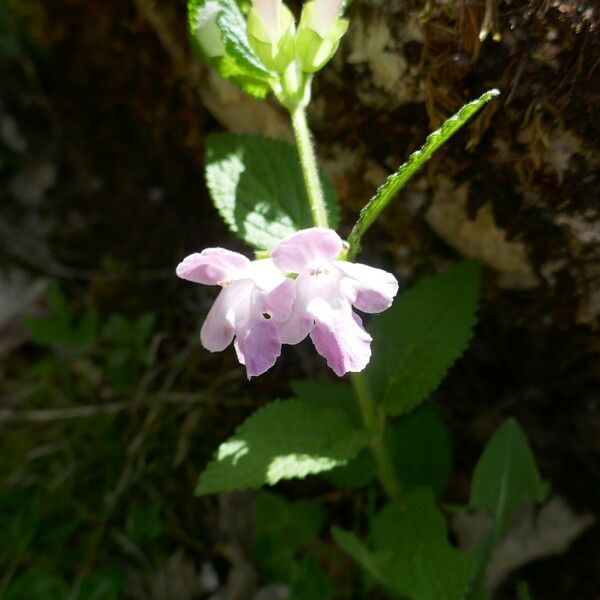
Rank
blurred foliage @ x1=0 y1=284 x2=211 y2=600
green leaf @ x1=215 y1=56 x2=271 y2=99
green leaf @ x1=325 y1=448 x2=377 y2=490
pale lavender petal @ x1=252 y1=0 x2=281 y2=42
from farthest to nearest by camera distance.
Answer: blurred foliage @ x1=0 y1=284 x2=211 y2=600 < green leaf @ x1=325 y1=448 x2=377 y2=490 < green leaf @ x1=215 y1=56 x2=271 y2=99 < pale lavender petal @ x1=252 y1=0 x2=281 y2=42

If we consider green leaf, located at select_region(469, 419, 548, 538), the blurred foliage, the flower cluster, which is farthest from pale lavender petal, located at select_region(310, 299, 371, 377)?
the blurred foliage

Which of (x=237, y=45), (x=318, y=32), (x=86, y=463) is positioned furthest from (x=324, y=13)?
(x=86, y=463)

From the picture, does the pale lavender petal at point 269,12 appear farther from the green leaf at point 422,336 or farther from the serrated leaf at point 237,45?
the green leaf at point 422,336

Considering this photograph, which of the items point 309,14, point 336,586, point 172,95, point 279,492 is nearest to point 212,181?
point 309,14

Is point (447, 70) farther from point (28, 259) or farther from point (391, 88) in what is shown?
point (28, 259)

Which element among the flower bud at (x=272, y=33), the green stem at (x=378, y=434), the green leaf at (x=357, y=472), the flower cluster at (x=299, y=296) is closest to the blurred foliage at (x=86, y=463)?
the green leaf at (x=357, y=472)

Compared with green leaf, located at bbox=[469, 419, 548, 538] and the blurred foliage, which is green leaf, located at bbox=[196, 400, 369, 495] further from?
the blurred foliage
